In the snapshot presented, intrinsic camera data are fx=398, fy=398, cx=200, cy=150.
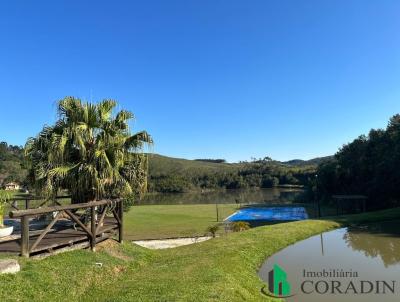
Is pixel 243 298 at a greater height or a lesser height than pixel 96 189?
lesser

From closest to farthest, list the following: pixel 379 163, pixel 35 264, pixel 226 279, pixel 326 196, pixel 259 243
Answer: pixel 35 264 < pixel 226 279 < pixel 259 243 < pixel 379 163 < pixel 326 196

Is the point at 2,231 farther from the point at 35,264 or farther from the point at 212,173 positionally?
the point at 212,173

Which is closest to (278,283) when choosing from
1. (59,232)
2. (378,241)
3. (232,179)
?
(59,232)

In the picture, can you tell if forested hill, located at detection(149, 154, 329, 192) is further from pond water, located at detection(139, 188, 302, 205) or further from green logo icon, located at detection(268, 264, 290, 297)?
green logo icon, located at detection(268, 264, 290, 297)

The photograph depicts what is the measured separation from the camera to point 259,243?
16188mm

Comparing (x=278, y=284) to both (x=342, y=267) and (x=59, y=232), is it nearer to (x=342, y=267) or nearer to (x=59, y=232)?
(x=342, y=267)

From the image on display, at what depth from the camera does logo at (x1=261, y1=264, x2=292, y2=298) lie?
9.45 metres

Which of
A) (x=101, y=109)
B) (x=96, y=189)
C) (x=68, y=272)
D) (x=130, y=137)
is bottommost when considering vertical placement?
(x=68, y=272)

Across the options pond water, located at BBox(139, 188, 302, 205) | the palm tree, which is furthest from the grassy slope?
pond water, located at BBox(139, 188, 302, 205)

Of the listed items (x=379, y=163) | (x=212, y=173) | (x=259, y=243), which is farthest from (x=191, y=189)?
(x=259, y=243)

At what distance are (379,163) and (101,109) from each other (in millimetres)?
33436

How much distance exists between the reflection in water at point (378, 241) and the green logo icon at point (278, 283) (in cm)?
376

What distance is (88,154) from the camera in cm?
1198

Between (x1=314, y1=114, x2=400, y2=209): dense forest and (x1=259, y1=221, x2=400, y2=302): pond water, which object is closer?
(x1=259, y1=221, x2=400, y2=302): pond water
